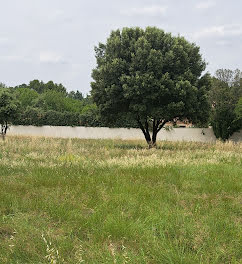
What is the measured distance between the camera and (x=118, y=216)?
501 centimetres

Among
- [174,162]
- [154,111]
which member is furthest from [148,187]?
[154,111]

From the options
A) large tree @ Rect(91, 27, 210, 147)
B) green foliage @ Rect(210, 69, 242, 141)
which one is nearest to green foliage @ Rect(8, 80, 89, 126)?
large tree @ Rect(91, 27, 210, 147)

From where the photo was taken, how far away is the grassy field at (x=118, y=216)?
3.81m

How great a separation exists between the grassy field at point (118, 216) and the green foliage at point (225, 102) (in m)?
24.1

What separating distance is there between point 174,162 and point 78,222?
6.71 meters

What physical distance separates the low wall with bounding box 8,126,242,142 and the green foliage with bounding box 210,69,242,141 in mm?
1505

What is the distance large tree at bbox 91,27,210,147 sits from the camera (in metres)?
17.1

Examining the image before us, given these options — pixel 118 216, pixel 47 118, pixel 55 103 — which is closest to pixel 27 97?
pixel 55 103

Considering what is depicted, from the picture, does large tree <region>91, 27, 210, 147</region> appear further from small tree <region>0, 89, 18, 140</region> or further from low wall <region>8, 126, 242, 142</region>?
low wall <region>8, 126, 242, 142</region>

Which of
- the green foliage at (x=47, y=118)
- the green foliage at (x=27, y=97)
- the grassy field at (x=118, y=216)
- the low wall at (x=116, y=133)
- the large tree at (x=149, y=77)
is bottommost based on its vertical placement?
the grassy field at (x=118, y=216)

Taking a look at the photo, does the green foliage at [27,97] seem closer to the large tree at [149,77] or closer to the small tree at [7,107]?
the small tree at [7,107]

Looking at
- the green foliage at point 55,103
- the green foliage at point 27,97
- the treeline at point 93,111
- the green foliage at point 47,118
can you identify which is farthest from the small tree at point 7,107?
the green foliage at point 27,97

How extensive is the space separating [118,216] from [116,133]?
3161cm

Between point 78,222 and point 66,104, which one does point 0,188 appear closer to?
point 78,222
